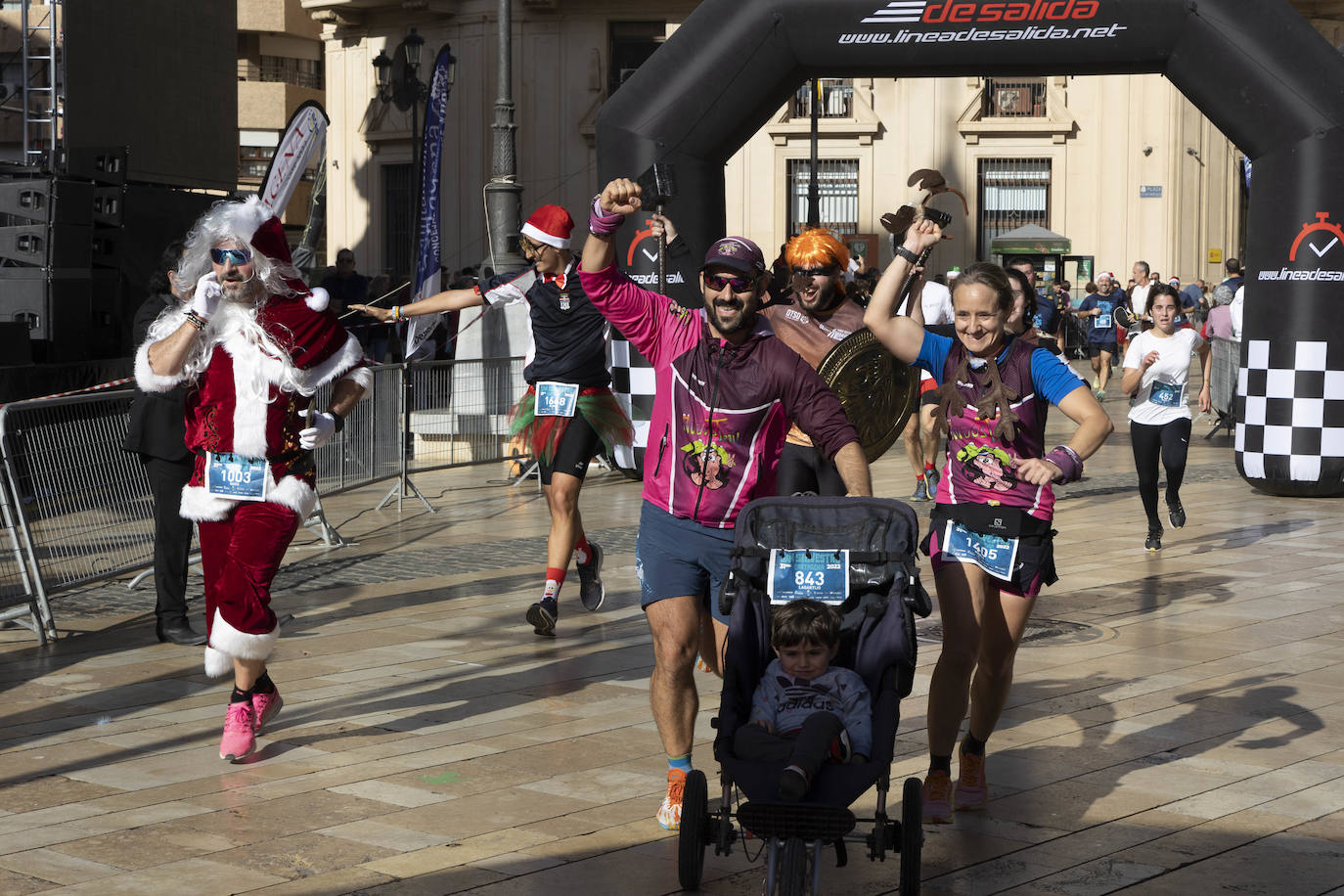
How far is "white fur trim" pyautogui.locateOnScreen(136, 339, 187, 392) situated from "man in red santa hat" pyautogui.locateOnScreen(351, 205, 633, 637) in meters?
2.43

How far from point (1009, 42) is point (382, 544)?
5.77 meters

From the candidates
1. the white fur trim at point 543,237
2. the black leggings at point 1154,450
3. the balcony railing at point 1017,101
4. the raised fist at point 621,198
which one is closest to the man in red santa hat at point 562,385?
the white fur trim at point 543,237

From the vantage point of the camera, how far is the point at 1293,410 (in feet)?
43.2

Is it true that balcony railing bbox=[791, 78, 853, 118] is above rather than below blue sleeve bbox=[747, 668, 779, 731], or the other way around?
above

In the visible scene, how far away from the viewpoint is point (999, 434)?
5.14 metres

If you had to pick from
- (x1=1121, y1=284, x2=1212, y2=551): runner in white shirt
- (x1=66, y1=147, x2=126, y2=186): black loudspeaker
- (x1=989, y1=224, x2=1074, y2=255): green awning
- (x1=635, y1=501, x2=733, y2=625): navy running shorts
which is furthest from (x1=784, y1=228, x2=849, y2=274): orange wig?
(x1=989, y1=224, x2=1074, y2=255): green awning

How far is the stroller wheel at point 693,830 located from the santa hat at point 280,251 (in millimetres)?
2545

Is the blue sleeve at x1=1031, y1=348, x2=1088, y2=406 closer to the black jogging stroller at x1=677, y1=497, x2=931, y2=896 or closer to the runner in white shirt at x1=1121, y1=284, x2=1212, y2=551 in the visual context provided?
the black jogging stroller at x1=677, y1=497, x2=931, y2=896

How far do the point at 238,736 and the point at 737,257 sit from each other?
2.44 metres

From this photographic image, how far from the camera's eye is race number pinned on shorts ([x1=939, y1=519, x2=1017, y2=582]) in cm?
514

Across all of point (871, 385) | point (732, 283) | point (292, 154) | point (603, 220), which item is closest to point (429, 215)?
point (292, 154)

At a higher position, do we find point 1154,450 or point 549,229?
point 549,229

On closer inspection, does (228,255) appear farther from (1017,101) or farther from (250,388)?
(1017,101)

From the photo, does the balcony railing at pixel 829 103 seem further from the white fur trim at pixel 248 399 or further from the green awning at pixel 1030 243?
the white fur trim at pixel 248 399
